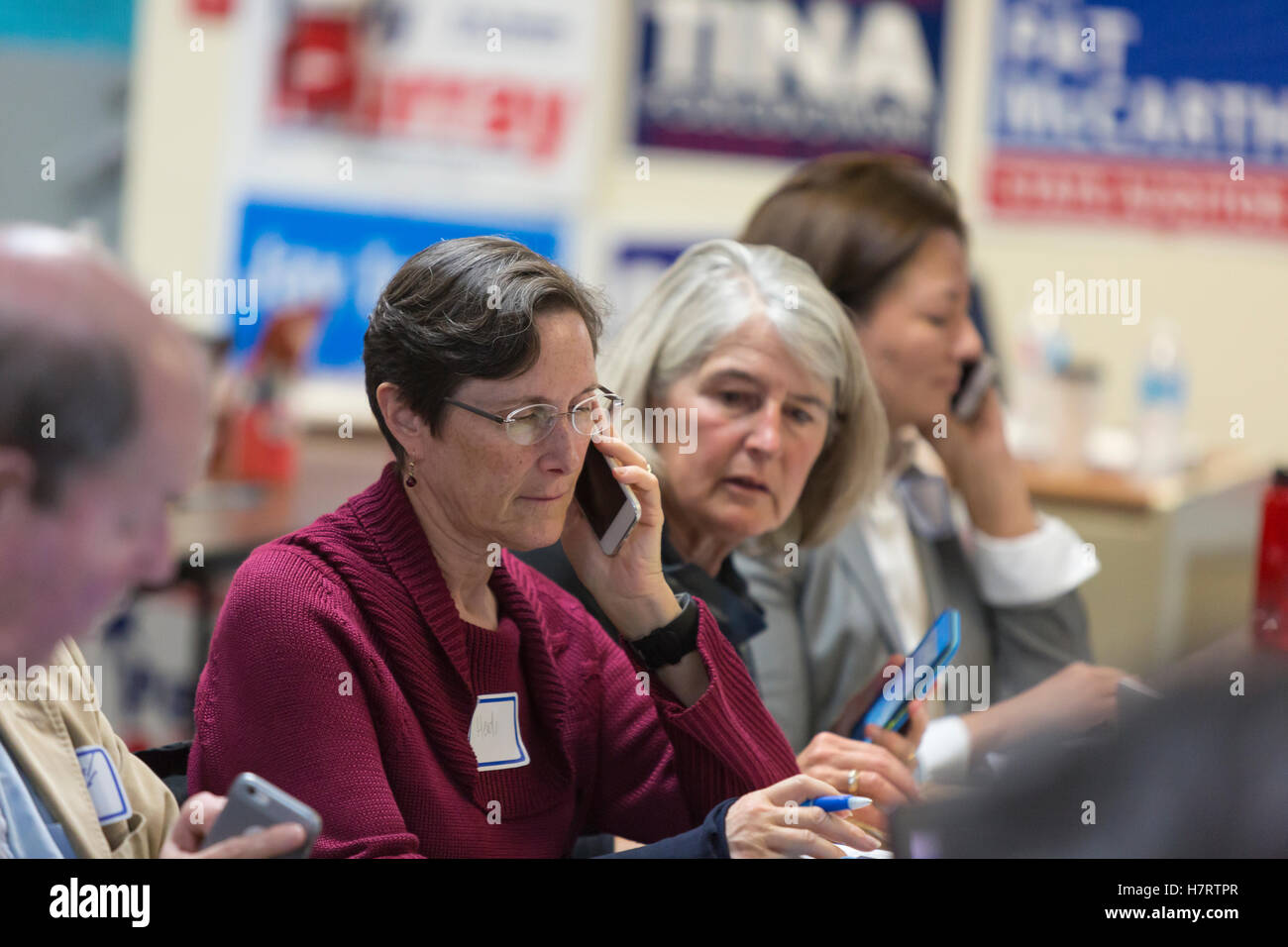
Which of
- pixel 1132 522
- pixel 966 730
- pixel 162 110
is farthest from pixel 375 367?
pixel 162 110

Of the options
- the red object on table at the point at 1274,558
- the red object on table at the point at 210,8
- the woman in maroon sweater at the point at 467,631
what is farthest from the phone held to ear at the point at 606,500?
the red object on table at the point at 210,8

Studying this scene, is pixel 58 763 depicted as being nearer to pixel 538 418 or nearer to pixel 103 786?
pixel 103 786

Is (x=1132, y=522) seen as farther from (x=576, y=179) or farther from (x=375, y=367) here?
(x=375, y=367)

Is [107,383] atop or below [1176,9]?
below

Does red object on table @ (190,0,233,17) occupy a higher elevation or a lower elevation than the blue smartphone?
higher

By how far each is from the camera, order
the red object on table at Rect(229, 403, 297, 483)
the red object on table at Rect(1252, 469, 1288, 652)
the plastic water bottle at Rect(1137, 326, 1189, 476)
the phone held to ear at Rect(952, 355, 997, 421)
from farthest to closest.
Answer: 1. the plastic water bottle at Rect(1137, 326, 1189, 476)
2. the red object on table at Rect(229, 403, 297, 483)
3. the phone held to ear at Rect(952, 355, 997, 421)
4. the red object on table at Rect(1252, 469, 1288, 652)

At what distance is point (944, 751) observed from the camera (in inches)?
77.5

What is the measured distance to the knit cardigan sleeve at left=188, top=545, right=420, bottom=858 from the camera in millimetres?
1272

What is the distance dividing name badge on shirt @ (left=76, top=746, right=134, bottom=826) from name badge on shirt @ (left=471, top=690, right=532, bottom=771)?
332 mm

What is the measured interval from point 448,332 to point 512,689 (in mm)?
390

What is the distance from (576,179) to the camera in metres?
5.73

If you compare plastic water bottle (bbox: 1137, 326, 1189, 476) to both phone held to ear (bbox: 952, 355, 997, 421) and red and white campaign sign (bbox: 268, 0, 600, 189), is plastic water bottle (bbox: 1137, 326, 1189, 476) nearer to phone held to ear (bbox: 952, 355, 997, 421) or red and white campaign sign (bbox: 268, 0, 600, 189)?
red and white campaign sign (bbox: 268, 0, 600, 189)

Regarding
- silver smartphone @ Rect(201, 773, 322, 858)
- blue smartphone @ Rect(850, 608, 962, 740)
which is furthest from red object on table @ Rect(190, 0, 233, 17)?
silver smartphone @ Rect(201, 773, 322, 858)

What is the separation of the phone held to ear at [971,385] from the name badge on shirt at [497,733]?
1.37m
